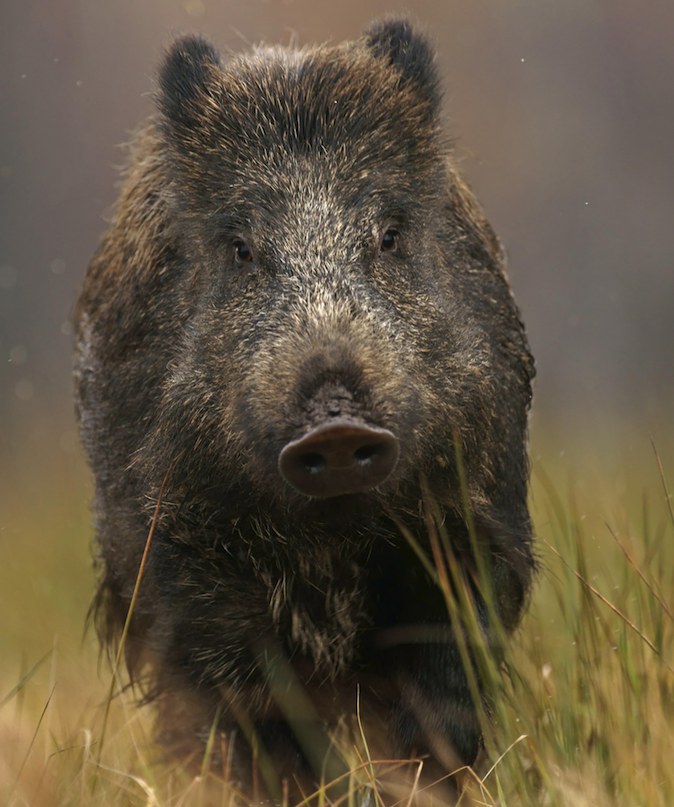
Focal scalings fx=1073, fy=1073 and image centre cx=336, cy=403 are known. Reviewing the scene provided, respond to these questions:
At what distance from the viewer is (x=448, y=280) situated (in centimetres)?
287

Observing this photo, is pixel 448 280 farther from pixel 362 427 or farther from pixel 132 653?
pixel 132 653

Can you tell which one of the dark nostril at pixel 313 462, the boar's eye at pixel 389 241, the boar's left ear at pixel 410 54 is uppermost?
the boar's left ear at pixel 410 54

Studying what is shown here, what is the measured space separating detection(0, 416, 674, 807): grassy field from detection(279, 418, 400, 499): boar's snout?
44 centimetres

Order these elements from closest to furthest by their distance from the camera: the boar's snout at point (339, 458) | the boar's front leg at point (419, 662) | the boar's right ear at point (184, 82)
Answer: the boar's snout at point (339, 458) < the boar's front leg at point (419, 662) < the boar's right ear at point (184, 82)

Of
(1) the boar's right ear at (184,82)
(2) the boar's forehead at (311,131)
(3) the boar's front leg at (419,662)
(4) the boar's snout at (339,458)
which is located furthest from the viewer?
(1) the boar's right ear at (184,82)

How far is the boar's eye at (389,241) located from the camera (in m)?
2.77

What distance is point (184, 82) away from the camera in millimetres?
3014

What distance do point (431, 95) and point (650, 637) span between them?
63.2 inches

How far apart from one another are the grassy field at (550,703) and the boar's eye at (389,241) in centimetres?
66

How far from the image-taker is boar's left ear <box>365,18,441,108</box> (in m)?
3.06

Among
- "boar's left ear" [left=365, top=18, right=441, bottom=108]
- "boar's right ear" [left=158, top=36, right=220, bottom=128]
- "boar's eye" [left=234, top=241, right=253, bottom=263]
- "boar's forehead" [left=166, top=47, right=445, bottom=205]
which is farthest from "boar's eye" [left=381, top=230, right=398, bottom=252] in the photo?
"boar's right ear" [left=158, top=36, right=220, bottom=128]

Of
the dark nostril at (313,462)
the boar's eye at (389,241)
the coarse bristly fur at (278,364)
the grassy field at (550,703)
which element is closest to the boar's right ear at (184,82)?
the coarse bristly fur at (278,364)

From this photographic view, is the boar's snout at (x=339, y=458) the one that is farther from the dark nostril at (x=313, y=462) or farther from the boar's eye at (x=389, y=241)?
the boar's eye at (x=389, y=241)

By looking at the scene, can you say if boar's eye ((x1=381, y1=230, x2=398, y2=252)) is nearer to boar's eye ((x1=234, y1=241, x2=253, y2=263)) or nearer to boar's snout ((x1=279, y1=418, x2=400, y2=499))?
boar's eye ((x1=234, y1=241, x2=253, y2=263))
